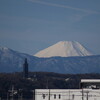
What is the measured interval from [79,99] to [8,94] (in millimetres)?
72282

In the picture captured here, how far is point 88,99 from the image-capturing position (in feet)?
419

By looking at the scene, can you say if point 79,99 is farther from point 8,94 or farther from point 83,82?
point 8,94

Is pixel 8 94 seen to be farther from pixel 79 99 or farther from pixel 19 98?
pixel 79 99

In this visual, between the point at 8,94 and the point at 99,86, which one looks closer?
the point at 99,86

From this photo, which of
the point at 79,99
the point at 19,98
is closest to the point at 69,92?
the point at 79,99

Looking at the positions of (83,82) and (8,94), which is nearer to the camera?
(83,82)

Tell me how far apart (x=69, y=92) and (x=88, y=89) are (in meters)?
4.80

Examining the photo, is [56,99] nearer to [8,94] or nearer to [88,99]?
[88,99]

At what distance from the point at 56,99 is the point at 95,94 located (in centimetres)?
862

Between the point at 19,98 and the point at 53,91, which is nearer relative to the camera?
the point at 53,91

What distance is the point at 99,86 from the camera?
135 meters

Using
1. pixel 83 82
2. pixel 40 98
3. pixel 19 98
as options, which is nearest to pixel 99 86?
pixel 83 82

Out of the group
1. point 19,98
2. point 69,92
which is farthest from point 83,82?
point 19,98

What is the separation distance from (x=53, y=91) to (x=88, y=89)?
330 inches
